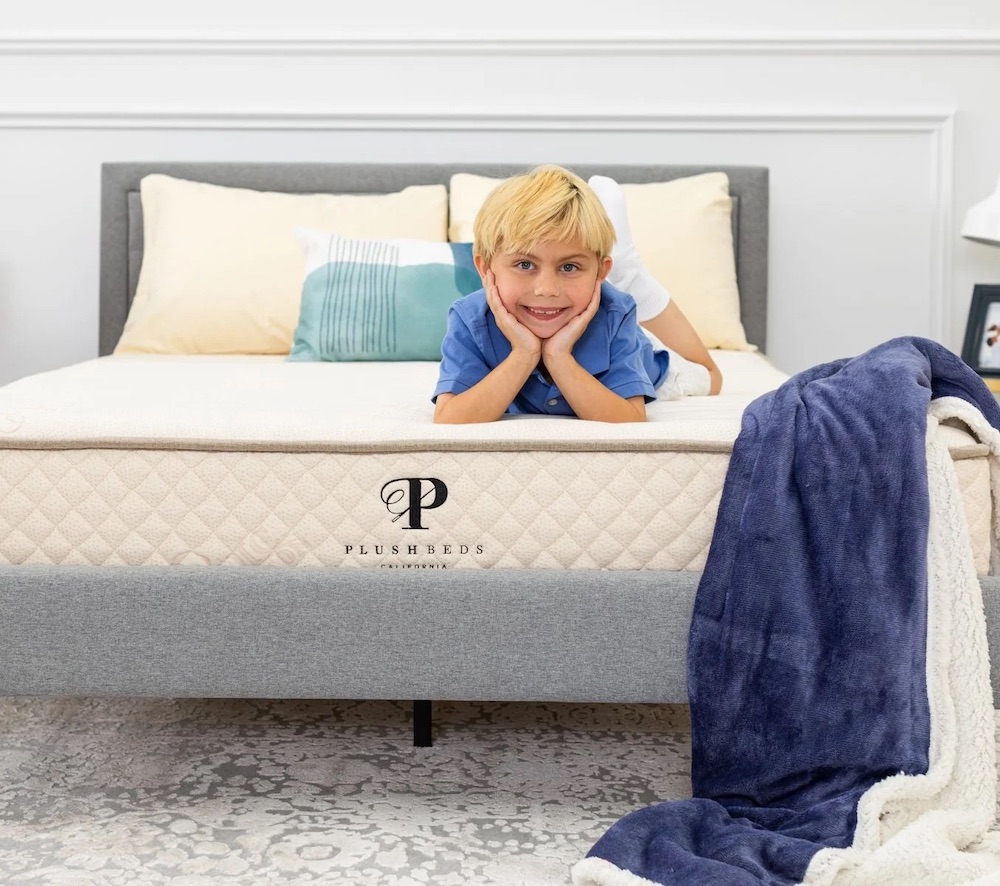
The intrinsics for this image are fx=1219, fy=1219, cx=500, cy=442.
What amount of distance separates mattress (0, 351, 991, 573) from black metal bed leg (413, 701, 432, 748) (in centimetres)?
34

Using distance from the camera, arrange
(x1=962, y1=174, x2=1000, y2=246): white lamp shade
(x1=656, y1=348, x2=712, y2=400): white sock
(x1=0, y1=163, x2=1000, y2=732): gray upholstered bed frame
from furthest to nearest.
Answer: (x1=962, y1=174, x2=1000, y2=246): white lamp shade, (x1=656, y1=348, x2=712, y2=400): white sock, (x1=0, y1=163, x2=1000, y2=732): gray upholstered bed frame

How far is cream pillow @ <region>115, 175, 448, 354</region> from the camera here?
289 centimetres

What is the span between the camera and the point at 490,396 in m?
1.67

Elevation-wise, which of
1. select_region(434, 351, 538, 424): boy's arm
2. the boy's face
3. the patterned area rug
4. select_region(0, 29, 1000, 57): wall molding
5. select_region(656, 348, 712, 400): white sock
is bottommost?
the patterned area rug

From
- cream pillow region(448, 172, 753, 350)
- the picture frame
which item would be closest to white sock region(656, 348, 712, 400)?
cream pillow region(448, 172, 753, 350)

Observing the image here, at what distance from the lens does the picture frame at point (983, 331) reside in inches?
121

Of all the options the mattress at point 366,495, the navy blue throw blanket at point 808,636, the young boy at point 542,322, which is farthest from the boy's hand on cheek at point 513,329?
the navy blue throw blanket at point 808,636

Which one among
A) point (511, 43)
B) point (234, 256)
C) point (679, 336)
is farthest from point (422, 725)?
point (511, 43)

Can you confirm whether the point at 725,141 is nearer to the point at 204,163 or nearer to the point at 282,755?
the point at 204,163

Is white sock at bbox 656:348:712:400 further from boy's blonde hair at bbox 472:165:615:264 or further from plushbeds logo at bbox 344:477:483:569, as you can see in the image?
plushbeds logo at bbox 344:477:483:569

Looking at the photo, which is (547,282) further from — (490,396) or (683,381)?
(683,381)

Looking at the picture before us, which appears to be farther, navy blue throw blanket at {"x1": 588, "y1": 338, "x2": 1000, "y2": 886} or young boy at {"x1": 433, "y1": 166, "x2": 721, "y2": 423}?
young boy at {"x1": 433, "y1": 166, "x2": 721, "y2": 423}

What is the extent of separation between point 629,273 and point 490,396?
0.74 meters

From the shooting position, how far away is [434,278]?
8.91 ft
